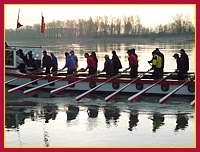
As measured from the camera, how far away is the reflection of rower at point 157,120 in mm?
10555

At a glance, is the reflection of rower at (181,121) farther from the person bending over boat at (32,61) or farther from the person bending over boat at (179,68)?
the person bending over boat at (32,61)

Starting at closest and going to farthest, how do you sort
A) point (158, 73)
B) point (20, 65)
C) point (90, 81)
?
point (158, 73) < point (90, 81) < point (20, 65)

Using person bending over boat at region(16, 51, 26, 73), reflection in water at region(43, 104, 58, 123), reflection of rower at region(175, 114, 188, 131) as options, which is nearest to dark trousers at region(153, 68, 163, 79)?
reflection of rower at region(175, 114, 188, 131)

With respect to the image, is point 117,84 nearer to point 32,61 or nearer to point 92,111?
point 92,111

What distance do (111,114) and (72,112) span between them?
4.57 feet

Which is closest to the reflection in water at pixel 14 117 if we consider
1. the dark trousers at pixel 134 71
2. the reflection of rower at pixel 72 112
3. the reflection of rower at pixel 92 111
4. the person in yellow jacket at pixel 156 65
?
the reflection of rower at pixel 72 112

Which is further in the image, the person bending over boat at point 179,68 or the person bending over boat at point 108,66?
the person bending over boat at point 108,66

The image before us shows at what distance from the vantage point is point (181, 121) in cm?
1098

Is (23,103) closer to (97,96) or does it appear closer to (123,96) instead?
(97,96)

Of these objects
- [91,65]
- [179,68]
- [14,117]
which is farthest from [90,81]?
[14,117]

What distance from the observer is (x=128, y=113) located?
1199cm

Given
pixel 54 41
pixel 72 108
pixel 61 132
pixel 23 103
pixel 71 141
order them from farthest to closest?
pixel 54 41 → pixel 23 103 → pixel 72 108 → pixel 61 132 → pixel 71 141

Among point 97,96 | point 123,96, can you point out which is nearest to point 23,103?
point 97,96

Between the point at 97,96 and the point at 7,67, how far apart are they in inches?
214
